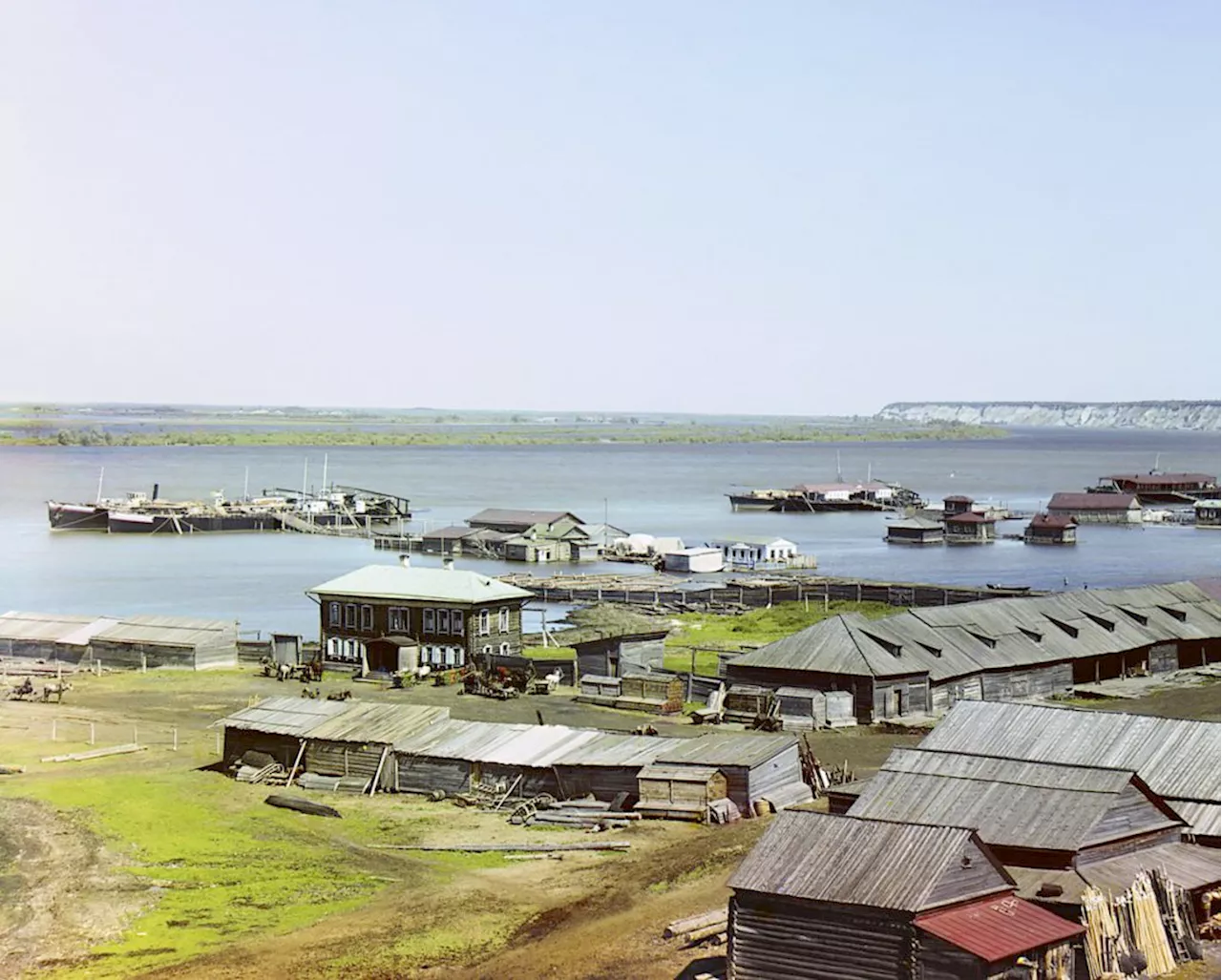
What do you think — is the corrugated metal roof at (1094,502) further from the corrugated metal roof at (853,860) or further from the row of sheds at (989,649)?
the corrugated metal roof at (853,860)

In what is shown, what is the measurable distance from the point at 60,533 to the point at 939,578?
265 feet

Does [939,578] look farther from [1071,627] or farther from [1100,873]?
[1100,873]

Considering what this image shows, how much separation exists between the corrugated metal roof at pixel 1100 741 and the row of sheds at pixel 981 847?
36 mm

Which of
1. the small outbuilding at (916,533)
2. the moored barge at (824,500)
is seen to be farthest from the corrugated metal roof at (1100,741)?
the moored barge at (824,500)

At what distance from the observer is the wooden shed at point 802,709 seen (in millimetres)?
52656

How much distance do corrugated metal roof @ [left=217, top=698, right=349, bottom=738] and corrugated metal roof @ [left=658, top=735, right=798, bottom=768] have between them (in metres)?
10.7

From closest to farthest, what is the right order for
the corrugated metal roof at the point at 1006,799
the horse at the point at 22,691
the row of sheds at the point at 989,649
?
1. the corrugated metal roof at the point at 1006,799
2. the row of sheds at the point at 989,649
3. the horse at the point at 22,691

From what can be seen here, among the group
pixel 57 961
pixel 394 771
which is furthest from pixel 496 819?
pixel 57 961

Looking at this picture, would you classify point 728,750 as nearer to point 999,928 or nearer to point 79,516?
point 999,928

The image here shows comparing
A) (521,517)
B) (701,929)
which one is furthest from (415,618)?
(521,517)

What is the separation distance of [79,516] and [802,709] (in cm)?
11821

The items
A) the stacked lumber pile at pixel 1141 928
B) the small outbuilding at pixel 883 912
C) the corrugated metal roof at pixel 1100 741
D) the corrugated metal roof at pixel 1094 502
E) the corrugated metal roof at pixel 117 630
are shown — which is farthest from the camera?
the corrugated metal roof at pixel 1094 502

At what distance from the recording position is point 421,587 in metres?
65.7

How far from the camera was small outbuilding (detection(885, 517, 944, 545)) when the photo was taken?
5817 inches
